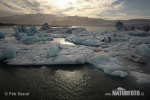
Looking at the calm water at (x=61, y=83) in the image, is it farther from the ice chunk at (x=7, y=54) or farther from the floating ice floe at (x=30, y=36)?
the floating ice floe at (x=30, y=36)

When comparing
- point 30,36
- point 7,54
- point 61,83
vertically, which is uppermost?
point 30,36

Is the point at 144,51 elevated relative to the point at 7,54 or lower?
lower

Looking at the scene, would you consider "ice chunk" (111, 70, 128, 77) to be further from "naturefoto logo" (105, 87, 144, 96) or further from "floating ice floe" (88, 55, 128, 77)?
"naturefoto logo" (105, 87, 144, 96)

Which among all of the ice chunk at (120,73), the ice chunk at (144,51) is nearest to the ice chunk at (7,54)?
the ice chunk at (120,73)

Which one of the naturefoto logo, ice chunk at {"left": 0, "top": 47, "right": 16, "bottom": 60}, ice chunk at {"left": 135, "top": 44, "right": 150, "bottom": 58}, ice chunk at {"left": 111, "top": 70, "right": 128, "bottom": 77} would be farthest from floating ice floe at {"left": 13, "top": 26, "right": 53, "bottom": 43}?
the naturefoto logo

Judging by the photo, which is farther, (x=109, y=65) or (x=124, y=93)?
(x=109, y=65)

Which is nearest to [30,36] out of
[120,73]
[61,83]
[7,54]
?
[7,54]

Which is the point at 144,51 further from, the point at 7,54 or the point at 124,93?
the point at 7,54
